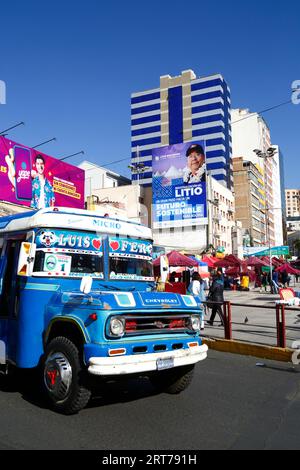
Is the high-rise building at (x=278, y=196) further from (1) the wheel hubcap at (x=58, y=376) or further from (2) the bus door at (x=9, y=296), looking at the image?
(1) the wheel hubcap at (x=58, y=376)

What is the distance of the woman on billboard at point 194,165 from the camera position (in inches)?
2473

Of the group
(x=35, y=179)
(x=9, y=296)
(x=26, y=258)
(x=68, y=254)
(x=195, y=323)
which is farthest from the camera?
(x=35, y=179)

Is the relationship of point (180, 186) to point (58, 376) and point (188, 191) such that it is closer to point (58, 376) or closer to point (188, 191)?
point (188, 191)

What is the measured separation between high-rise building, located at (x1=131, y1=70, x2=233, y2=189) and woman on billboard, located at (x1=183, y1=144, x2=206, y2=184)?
97.4ft

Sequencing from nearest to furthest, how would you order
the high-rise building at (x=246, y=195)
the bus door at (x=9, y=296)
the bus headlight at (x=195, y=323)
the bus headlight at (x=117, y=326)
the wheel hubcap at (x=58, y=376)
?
the bus headlight at (x=117, y=326) → the wheel hubcap at (x=58, y=376) → the bus headlight at (x=195, y=323) → the bus door at (x=9, y=296) → the high-rise building at (x=246, y=195)

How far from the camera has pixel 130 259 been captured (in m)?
6.80

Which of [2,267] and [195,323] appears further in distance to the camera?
[2,267]

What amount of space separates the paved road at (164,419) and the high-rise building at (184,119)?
8709 cm

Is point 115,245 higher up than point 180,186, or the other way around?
point 180,186

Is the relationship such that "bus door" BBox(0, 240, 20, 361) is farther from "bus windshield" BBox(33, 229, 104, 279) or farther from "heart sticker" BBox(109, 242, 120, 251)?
"heart sticker" BBox(109, 242, 120, 251)

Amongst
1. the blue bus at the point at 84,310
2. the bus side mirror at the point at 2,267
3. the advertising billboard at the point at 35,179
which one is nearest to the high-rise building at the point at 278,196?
the advertising billboard at the point at 35,179

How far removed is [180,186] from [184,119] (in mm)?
44467

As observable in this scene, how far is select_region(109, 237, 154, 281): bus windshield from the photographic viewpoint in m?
6.54

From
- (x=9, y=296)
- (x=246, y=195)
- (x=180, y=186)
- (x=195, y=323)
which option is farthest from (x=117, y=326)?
(x=246, y=195)
